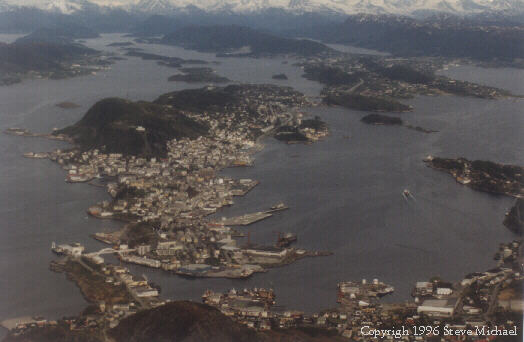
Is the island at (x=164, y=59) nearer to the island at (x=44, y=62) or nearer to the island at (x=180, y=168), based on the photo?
the island at (x=44, y=62)

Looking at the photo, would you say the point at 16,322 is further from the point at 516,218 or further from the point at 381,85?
the point at 381,85

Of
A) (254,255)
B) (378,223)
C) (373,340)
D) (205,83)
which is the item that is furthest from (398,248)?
(205,83)

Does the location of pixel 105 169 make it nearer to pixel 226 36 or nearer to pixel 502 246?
pixel 502 246

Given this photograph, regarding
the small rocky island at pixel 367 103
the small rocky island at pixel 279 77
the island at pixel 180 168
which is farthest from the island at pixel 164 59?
the small rocky island at pixel 367 103

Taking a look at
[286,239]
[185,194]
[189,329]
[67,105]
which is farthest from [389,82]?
[189,329]

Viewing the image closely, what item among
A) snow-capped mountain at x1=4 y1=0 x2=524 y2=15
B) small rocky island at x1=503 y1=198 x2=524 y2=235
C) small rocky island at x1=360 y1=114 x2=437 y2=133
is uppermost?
snow-capped mountain at x1=4 y1=0 x2=524 y2=15

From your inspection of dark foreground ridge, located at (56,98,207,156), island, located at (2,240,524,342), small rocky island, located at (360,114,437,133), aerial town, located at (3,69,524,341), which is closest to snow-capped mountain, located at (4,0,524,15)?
small rocky island, located at (360,114,437,133)

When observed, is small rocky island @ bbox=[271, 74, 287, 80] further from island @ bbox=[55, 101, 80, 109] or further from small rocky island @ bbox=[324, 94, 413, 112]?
island @ bbox=[55, 101, 80, 109]
